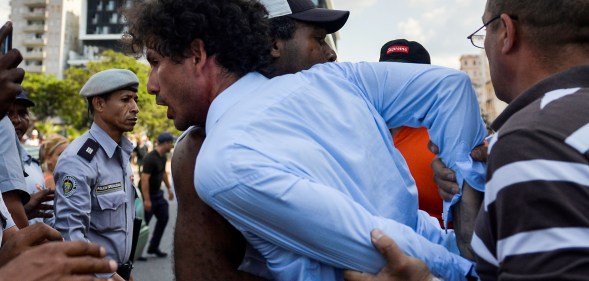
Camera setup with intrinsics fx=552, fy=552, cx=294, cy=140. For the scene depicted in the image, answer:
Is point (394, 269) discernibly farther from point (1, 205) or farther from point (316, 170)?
point (1, 205)

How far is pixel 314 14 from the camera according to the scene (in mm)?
2178

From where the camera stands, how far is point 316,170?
1398mm

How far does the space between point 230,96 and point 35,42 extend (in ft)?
336

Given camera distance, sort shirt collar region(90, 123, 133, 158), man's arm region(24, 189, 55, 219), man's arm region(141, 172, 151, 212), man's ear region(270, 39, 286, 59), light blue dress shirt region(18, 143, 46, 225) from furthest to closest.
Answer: man's arm region(141, 172, 151, 212)
light blue dress shirt region(18, 143, 46, 225)
shirt collar region(90, 123, 133, 158)
man's arm region(24, 189, 55, 219)
man's ear region(270, 39, 286, 59)

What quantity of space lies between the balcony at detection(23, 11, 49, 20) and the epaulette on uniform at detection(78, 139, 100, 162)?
10028 centimetres

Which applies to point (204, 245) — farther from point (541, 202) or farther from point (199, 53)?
point (541, 202)

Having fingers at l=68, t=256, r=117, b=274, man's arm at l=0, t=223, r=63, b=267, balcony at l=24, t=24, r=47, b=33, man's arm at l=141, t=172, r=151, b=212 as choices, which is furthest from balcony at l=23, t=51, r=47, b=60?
fingers at l=68, t=256, r=117, b=274

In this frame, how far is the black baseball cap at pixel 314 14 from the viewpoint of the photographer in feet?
7.08

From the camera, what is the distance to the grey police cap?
408cm

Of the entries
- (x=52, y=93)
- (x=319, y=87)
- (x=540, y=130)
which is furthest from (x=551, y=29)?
(x=52, y=93)

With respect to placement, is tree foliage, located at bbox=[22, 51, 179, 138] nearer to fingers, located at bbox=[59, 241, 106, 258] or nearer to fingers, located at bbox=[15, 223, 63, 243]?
fingers, located at bbox=[15, 223, 63, 243]

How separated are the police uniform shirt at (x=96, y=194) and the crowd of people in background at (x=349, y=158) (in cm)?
147

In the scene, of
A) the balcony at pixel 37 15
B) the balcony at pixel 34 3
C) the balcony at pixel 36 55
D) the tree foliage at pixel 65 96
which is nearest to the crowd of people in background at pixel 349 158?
the tree foliage at pixel 65 96

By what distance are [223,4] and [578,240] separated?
116cm
